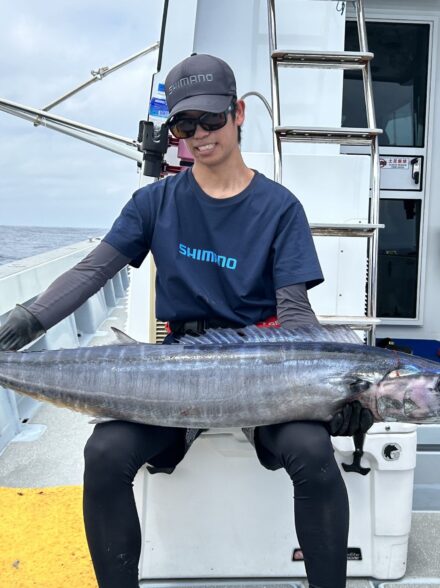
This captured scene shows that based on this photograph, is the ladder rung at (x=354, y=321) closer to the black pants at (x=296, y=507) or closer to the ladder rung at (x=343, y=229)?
the ladder rung at (x=343, y=229)

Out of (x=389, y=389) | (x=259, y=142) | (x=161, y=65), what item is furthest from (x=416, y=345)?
(x=389, y=389)

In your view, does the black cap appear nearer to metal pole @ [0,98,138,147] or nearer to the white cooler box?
the white cooler box

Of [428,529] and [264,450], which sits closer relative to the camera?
[264,450]

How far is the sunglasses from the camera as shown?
223 centimetres

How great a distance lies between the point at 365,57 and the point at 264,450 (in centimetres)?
220

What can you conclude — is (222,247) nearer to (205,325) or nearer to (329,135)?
(205,325)

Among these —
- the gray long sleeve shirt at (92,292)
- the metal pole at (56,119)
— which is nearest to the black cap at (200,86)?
the gray long sleeve shirt at (92,292)

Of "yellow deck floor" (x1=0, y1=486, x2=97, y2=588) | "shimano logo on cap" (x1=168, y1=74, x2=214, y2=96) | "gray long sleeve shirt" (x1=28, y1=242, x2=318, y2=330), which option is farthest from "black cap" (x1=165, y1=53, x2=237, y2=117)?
"yellow deck floor" (x1=0, y1=486, x2=97, y2=588)

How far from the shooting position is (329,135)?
3.36 metres

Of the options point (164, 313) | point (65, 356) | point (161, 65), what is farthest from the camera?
point (161, 65)

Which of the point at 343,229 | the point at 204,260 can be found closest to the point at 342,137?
the point at 343,229

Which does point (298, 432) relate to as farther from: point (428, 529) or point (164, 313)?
point (428, 529)

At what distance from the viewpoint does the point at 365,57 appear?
132 inches

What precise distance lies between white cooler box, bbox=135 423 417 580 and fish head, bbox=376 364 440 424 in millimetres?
498
